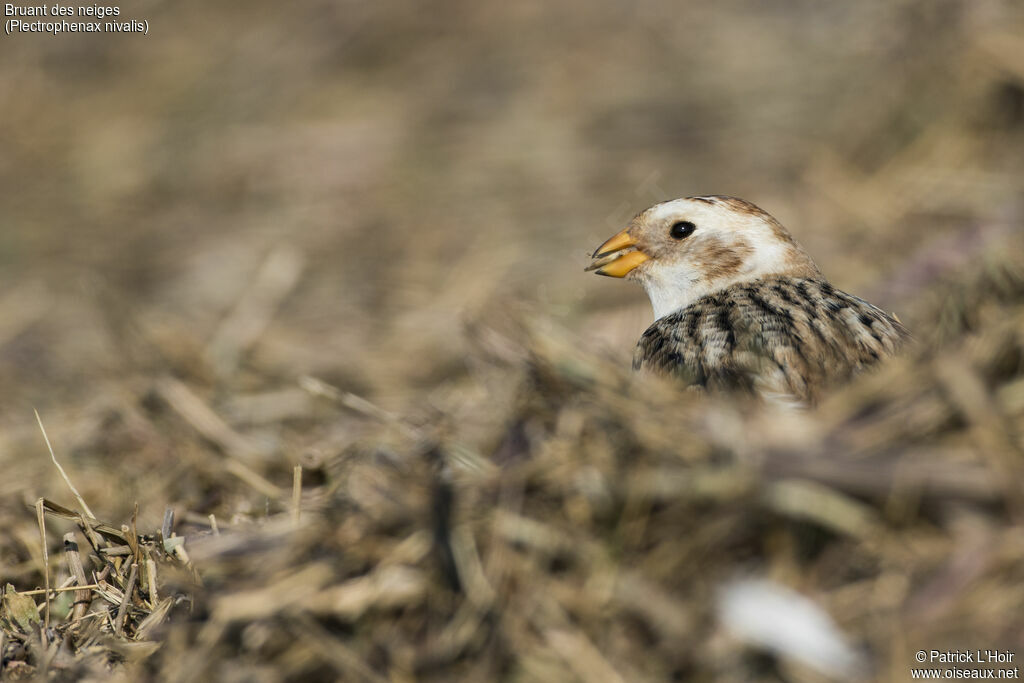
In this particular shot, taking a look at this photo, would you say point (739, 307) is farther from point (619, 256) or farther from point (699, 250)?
point (619, 256)

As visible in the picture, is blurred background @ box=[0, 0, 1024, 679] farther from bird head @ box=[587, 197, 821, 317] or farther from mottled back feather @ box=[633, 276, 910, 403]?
mottled back feather @ box=[633, 276, 910, 403]

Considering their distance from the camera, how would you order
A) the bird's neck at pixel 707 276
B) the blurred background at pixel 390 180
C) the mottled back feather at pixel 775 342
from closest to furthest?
the mottled back feather at pixel 775 342
the bird's neck at pixel 707 276
the blurred background at pixel 390 180

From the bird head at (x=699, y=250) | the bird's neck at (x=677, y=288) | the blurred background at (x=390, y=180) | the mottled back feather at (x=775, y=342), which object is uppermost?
the blurred background at (x=390, y=180)

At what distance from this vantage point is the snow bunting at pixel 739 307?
95.1 inches

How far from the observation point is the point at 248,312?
5.18 metres

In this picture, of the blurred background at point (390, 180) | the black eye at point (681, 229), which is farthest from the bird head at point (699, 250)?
the blurred background at point (390, 180)

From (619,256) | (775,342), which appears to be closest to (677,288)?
(619,256)

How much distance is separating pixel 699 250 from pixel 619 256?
8.6 inches

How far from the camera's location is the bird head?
3273mm

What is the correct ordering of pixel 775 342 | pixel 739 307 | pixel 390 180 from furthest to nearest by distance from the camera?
pixel 390 180 < pixel 739 307 < pixel 775 342

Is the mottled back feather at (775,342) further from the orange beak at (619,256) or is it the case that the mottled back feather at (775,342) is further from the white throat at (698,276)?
the orange beak at (619,256)

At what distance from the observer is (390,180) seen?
660 centimetres

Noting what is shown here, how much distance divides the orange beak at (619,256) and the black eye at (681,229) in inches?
3.7

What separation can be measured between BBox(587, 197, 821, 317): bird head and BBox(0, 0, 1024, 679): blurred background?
370 millimetres
